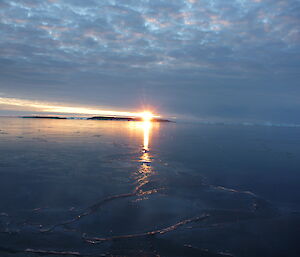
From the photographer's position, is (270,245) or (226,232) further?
(226,232)

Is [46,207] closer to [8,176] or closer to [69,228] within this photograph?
[69,228]

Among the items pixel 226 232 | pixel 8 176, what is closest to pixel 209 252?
pixel 226 232

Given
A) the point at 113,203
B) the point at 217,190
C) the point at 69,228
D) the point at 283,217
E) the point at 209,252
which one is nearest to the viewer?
the point at 209,252

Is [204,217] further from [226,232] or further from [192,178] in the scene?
[192,178]

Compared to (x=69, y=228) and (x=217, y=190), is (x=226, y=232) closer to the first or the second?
(x=217, y=190)

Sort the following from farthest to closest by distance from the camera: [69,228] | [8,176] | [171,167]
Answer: [171,167] < [8,176] < [69,228]

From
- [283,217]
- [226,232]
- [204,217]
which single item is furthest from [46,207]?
[283,217]

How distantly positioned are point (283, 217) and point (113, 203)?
6.88 m

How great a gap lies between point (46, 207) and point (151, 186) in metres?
5.34

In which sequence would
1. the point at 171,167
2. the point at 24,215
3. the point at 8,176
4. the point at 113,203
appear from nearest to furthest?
the point at 24,215, the point at 113,203, the point at 8,176, the point at 171,167

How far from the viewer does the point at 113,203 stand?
9.35 m

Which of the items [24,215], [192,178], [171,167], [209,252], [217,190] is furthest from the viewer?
[171,167]

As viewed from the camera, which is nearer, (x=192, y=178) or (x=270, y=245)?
(x=270, y=245)

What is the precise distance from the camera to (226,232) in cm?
730
